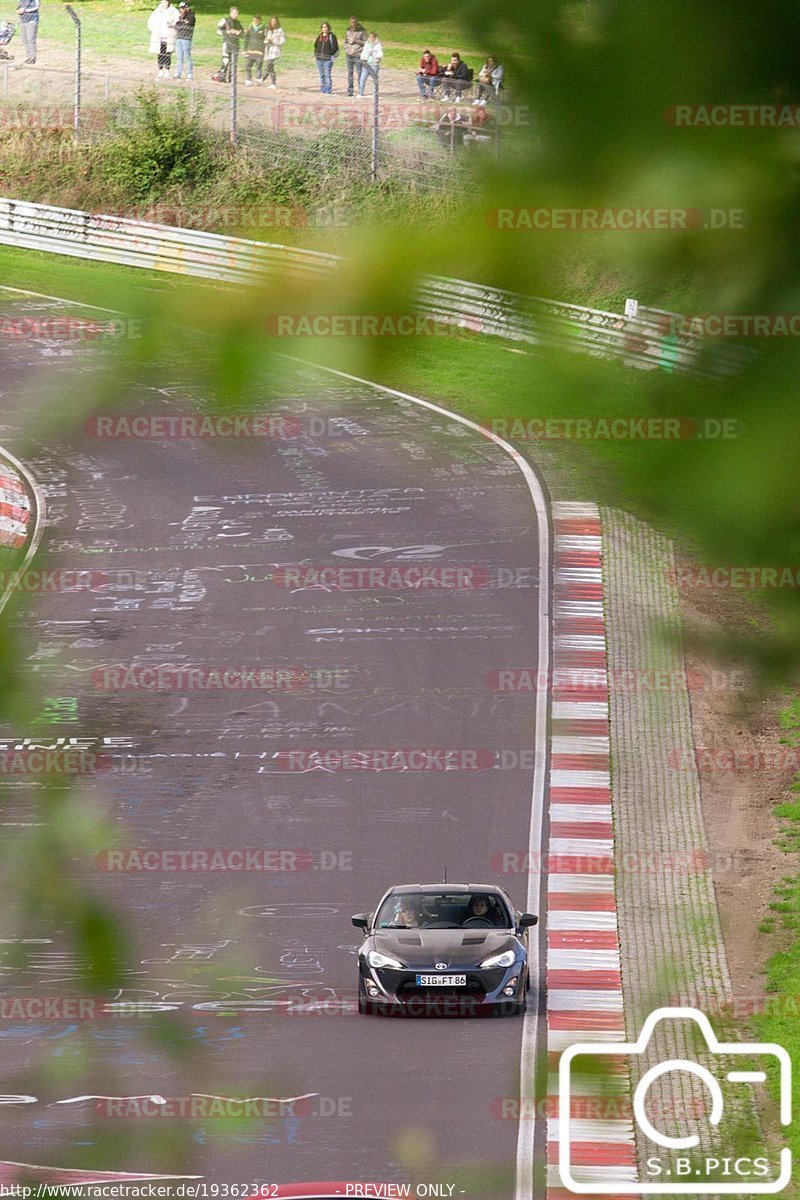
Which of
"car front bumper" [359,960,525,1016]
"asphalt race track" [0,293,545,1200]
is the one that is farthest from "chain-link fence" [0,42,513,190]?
"car front bumper" [359,960,525,1016]

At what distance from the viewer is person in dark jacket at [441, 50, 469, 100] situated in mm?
1041

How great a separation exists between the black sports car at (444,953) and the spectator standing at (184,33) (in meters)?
14.5

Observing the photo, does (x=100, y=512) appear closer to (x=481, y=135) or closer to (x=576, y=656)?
(x=576, y=656)

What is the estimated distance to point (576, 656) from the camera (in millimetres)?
24812

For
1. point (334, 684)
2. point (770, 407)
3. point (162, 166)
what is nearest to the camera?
point (770, 407)

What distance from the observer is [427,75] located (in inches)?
62.2

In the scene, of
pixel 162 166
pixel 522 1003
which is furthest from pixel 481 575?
pixel 162 166

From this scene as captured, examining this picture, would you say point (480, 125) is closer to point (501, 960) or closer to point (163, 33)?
point (163, 33)

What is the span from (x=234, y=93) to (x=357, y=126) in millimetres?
1499

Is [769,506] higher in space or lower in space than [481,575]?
higher

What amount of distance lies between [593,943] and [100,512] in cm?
1509

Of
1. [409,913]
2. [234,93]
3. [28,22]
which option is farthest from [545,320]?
[28,22]

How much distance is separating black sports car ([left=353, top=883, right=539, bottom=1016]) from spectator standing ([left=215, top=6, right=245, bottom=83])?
1487 centimetres

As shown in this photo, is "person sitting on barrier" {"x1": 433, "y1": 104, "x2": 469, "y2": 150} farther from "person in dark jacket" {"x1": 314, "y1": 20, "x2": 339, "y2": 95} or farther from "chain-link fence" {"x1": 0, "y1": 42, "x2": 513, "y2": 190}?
"person in dark jacket" {"x1": 314, "y1": 20, "x2": 339, "y2": 95}
